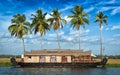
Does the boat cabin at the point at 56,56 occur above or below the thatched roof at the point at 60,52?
below

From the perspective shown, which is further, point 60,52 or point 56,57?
point 60,52

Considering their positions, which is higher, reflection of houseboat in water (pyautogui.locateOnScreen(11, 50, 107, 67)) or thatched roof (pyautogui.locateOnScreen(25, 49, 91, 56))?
thatched roof (pyautogui.locateOnScreen(25, 49, 91, 56))

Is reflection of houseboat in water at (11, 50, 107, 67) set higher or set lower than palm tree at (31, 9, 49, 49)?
lower

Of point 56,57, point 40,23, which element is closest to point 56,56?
point 56,57

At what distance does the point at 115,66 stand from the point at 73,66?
38.6 ft

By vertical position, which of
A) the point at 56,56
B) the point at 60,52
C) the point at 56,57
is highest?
the point at 60,52

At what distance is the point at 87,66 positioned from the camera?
223 ft

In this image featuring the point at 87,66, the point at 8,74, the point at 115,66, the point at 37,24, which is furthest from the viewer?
the point at 37,24

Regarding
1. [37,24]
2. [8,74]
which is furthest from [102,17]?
[8,74]

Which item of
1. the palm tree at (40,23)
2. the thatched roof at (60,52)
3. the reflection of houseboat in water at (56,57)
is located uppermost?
the palm tree at (40,23)

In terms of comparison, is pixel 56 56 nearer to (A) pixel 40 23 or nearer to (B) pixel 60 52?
(B) pixel 60 52

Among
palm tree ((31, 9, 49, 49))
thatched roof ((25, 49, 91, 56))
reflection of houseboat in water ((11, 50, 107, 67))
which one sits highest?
palm tree ((31, 9, 49, 49))

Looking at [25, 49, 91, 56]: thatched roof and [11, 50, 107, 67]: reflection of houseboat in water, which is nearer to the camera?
[11, 50, 107, 67]: reflection of houseboat in water

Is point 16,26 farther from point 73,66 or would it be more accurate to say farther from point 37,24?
point 73,66
